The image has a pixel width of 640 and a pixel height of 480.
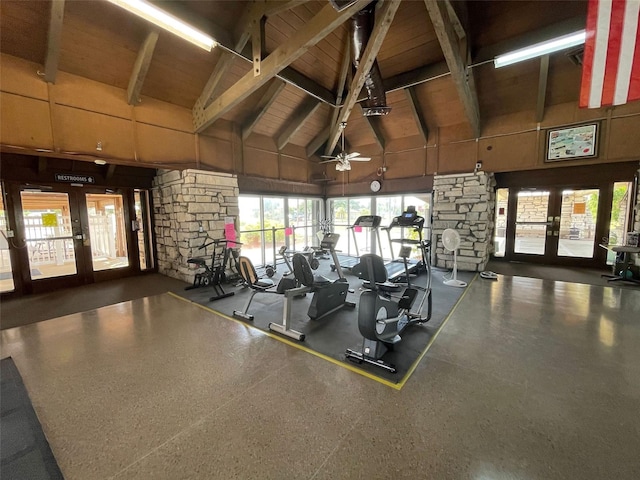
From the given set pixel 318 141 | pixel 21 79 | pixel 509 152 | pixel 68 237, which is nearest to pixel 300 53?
pixel 21 79

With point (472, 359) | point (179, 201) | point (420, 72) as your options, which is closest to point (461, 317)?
point (472, 359)

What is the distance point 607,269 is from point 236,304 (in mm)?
8799

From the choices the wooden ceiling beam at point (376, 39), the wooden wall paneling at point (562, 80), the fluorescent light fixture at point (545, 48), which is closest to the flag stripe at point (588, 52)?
the fluorescent light fixture at point (545, 48)

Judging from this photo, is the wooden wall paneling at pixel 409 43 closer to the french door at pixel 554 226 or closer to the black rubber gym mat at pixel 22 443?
the french door at pixel 554 226

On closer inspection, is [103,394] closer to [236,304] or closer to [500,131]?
[236,304]

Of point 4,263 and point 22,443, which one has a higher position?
point 4,263

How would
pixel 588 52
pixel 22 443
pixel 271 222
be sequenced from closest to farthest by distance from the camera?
pixel 22 443 < pixel 588 52 < pixel 271 222

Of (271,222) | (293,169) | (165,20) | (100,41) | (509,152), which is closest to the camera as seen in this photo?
(165,20)

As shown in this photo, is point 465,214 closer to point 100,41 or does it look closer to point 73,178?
point 100,41

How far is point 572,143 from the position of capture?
553cm

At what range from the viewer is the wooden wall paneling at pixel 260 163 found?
22.3 feet

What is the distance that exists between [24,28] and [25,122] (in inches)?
47.8

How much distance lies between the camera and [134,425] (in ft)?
6.41

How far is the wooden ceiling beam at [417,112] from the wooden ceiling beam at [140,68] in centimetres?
511
